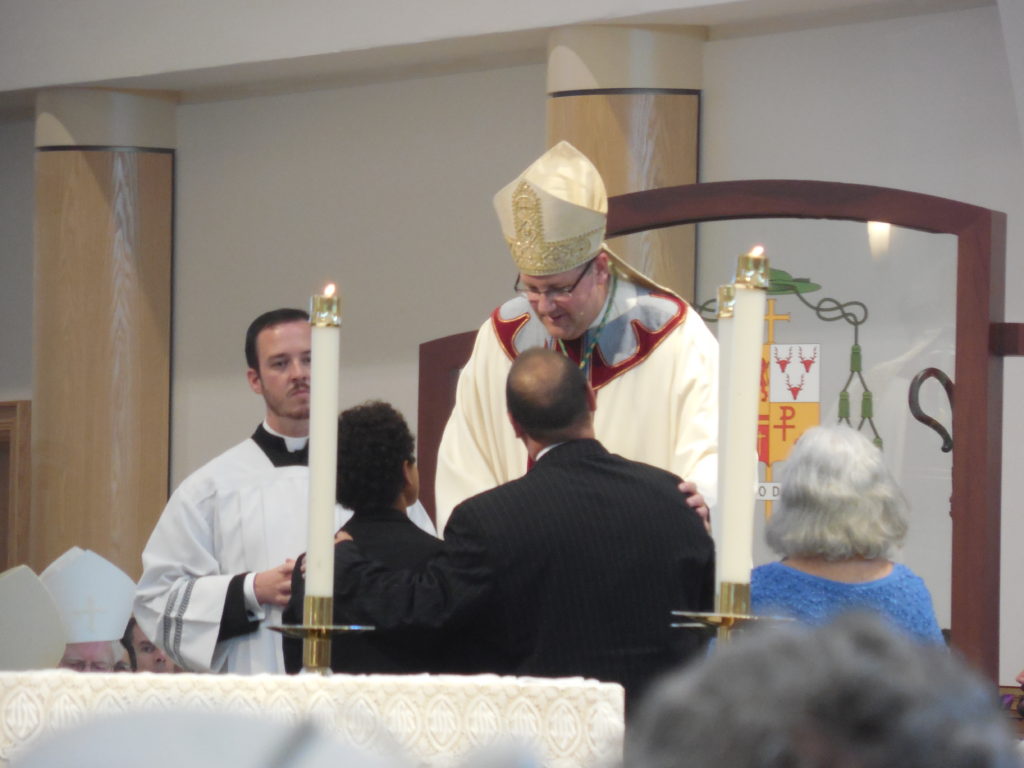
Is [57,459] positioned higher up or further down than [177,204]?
further down

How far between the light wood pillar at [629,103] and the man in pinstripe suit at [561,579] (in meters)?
3.82

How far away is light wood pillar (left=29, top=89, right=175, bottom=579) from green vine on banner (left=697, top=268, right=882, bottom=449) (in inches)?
164

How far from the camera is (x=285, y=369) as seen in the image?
4.18m

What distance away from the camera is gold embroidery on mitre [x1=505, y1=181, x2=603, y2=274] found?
12.0 ft

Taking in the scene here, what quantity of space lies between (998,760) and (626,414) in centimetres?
331

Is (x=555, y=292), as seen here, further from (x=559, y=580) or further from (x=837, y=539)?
(x=559, y=580)

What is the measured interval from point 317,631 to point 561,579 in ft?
1.75

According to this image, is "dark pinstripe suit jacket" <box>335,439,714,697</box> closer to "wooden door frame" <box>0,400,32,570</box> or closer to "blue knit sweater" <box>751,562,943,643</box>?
"blue knit sweater" <box>751,562,943,643</box>

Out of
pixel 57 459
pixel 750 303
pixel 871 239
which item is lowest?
pixel 57 459

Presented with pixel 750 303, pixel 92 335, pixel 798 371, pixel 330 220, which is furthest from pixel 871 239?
pixel 92 335

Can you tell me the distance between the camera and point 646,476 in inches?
110

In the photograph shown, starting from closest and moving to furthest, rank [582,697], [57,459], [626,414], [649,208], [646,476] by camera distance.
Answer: [582,697] < [646,476] < [626,414] < [649,208] < [57,459]

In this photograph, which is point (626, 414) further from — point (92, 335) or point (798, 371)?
point (92, 335)

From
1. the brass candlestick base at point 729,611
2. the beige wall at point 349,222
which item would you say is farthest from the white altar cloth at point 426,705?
the beige wall at point 349,222
